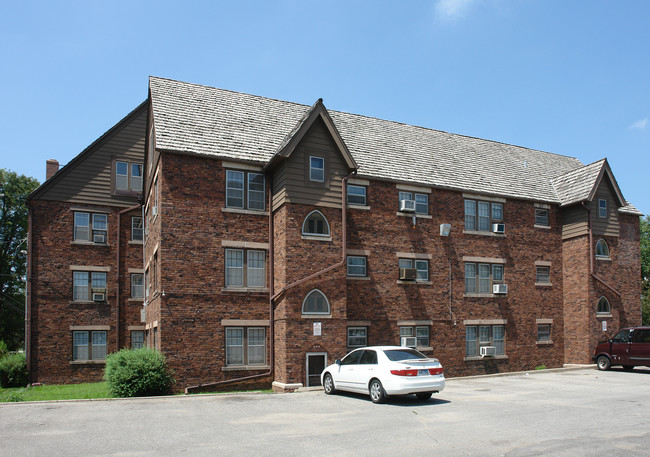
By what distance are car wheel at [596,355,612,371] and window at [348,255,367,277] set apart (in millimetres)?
11428

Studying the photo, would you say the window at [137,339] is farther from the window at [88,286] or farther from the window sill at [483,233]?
the window sill at [483,233]

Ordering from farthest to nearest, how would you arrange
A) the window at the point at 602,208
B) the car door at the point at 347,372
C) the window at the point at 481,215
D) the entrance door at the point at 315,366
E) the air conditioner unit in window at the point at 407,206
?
the window at the point at 602,208
the window at the point at 481,215
the air conditioner unit in window at the point at 407,206
the entrance door at the point at 315,366
the car door at the point at 347,372

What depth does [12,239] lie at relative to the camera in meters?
50.0

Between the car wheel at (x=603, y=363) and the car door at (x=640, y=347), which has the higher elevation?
the car door at (x=640, y=347)

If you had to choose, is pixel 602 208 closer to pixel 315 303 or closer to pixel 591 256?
pixel 591 256

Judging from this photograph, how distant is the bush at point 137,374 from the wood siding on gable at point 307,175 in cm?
722

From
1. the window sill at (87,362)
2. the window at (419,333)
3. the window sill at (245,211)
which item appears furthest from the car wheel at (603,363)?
the window sill at (87,362)

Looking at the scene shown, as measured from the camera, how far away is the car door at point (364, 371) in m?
16.2

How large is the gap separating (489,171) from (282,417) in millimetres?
19607

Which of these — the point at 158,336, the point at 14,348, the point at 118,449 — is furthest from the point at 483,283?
the point at 14,348

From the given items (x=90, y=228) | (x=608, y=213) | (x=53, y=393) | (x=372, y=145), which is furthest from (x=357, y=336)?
A: (x=608, y=213)

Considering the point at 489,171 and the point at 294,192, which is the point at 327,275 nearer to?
the point at 294,192

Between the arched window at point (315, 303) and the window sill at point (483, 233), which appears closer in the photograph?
the arched window at point (315, 303)

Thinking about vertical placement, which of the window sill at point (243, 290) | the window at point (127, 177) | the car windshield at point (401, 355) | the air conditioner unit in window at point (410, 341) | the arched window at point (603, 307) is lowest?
A: the air conditioner unit in window at point (410, 341)
